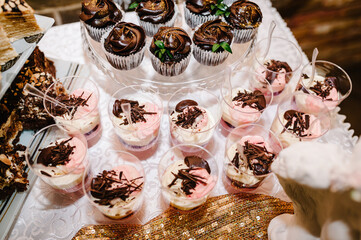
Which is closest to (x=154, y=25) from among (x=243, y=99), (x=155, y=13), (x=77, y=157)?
(x=155, y=13)

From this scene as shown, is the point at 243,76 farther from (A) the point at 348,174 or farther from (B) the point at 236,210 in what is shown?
(A) the point at 348,174

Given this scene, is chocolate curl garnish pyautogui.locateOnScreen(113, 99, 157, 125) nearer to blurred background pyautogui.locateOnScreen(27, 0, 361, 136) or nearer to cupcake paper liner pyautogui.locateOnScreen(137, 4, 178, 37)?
cupcake paper liner pyautogui.locateOnScreen(137, 4, 178, 37)

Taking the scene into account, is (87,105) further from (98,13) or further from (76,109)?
(98,13)

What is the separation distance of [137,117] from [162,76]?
529mm

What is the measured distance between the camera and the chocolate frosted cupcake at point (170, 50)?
2039 millimetres

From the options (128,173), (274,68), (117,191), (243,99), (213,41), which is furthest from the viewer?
(274,68)

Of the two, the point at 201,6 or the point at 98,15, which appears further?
the point at 201,6

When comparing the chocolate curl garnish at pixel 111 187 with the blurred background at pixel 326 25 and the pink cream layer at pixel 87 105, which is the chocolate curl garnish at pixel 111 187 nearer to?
the pink cream layer at pixel 87 105

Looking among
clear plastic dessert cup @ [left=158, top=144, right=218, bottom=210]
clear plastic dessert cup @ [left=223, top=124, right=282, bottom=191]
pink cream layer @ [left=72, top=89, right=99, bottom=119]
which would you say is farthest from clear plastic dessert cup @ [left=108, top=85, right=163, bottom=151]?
clear plastic dessert cup @ [left=223, top=124, right=282, bottom=191]

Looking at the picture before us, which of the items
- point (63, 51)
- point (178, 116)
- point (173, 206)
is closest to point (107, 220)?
point (173, 206)

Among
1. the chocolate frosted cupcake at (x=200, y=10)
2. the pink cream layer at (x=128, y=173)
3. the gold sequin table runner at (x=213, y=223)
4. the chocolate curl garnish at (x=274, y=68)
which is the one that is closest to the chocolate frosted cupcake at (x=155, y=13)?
the chocolate frosted cupcake at (x=200, y=10)

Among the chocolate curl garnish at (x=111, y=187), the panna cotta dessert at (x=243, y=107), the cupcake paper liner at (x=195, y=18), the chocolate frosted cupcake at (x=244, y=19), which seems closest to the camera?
the chocolate curl garnish at (x=111, y=187)

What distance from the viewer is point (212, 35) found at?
2145mm

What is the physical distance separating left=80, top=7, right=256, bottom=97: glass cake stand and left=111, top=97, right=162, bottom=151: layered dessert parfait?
9.8 inches
